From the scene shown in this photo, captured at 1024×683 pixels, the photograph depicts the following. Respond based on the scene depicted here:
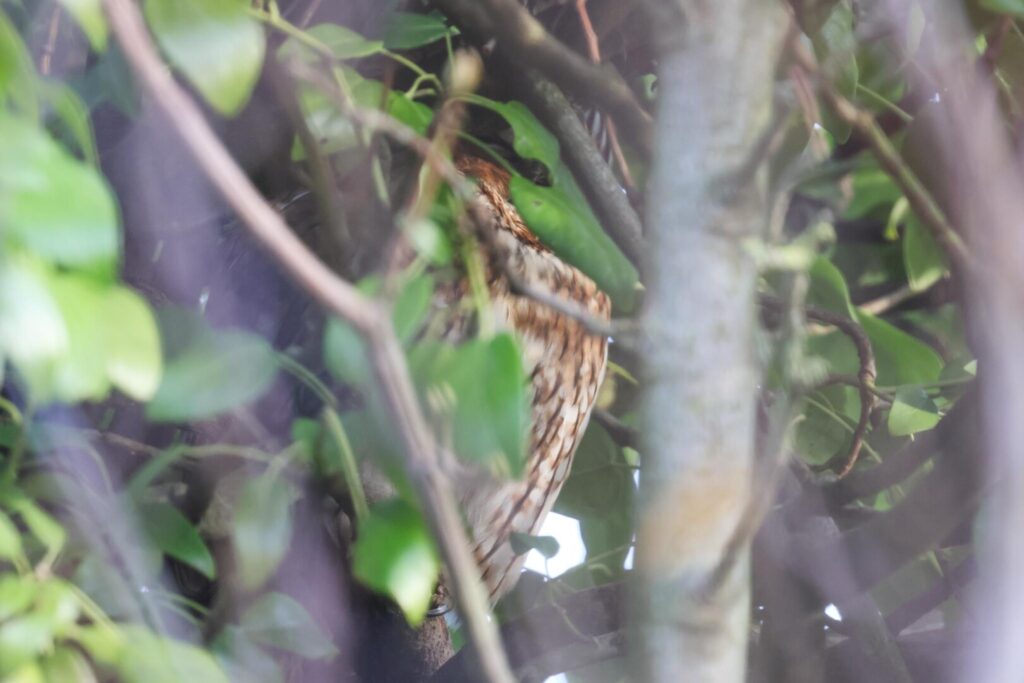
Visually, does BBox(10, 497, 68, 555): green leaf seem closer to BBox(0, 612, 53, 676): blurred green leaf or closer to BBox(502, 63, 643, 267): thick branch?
BBox(0, 612, 53, 676): blurred green leaf

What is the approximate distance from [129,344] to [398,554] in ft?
0.48

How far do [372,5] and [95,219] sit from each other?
24.4 inches

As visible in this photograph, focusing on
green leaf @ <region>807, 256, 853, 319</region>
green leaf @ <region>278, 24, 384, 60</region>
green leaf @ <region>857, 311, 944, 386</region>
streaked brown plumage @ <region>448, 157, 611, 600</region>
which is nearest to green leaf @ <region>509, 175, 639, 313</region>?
green leaf @ <region>278, 24, 384, 60</region>

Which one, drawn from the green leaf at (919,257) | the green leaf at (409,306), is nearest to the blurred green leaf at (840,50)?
the green leaf at (919,257)

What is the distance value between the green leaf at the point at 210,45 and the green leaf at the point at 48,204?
0.21 ft

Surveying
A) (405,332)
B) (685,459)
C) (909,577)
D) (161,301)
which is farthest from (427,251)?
(909,577)

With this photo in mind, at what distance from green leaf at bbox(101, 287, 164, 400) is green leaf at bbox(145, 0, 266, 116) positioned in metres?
0.09

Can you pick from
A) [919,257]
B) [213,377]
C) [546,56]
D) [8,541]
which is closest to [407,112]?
[546,56]

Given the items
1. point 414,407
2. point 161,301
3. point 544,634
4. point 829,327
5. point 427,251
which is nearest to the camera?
point 414,407

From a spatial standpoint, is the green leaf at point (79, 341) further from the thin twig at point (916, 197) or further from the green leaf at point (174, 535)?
the thin twig at point (916, 197)

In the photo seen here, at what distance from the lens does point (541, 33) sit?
3.46 ft

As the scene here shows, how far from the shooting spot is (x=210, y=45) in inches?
19.6

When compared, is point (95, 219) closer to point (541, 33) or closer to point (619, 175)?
point (541, 33)

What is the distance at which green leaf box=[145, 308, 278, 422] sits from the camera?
0.55 metres
